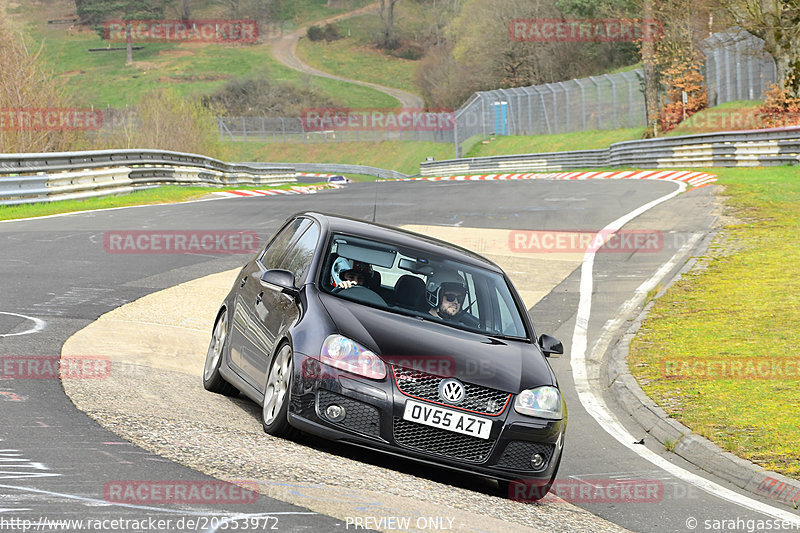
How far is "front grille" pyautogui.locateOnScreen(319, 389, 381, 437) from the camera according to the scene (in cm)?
663

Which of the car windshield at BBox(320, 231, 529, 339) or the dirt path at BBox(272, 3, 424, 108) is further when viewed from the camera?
the dirt path at BBox(272, 3, 424, 108)

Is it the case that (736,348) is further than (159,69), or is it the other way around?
(159,69)

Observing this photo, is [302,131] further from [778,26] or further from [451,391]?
[451,391]

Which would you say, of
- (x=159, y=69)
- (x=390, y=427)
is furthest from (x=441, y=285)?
(x=159, y=69)

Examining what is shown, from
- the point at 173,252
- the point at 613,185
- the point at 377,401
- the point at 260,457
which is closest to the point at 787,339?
the point at 377,401
